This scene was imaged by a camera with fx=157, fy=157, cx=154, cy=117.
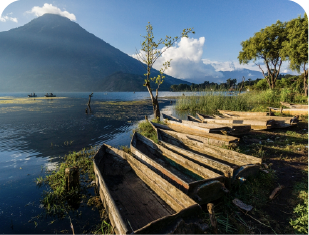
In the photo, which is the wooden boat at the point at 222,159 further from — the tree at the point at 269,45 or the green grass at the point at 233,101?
the tree at the point at 269,45

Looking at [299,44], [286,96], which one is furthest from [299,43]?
[286,96]

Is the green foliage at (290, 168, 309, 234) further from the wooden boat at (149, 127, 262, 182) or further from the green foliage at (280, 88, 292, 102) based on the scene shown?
the green foliage at (280, 88, 292, 102)

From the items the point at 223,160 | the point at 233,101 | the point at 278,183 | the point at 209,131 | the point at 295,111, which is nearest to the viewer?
the point at 278,183

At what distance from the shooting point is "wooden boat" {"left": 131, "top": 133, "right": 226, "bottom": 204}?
11.2 feet

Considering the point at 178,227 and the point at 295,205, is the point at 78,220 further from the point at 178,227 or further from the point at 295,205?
the point at 295,205

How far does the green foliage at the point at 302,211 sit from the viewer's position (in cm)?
287

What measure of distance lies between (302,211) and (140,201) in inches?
140

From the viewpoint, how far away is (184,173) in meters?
5.12

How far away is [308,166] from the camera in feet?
17.1

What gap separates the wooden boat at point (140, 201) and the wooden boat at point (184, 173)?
13.3 inches

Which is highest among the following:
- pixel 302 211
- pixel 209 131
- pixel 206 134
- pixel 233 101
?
pixel 233 101

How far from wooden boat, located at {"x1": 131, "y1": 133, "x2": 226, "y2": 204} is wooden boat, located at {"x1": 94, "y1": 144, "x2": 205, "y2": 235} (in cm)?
34

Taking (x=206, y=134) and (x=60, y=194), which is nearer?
(x=60, y=194)

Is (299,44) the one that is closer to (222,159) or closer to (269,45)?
(269,45)
